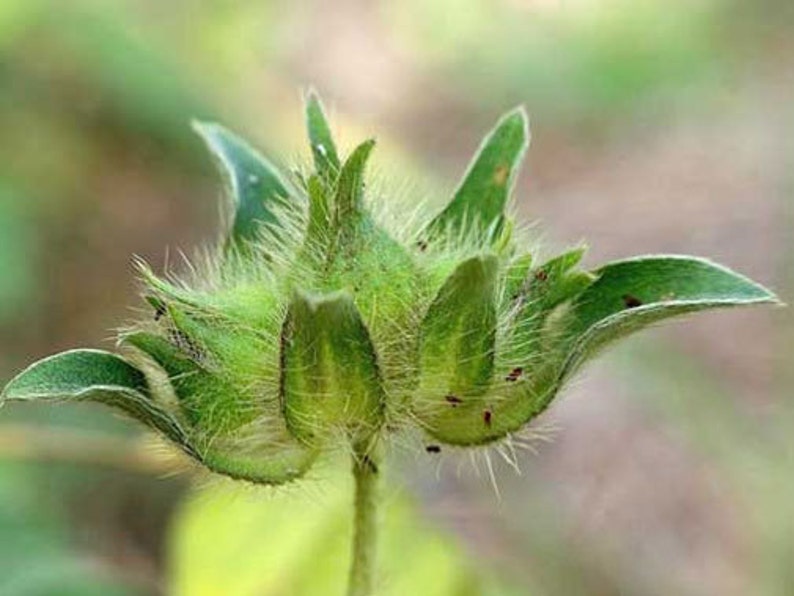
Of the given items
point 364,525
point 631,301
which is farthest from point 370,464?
point 631,301

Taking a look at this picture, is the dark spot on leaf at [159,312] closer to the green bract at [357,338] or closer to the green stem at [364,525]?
the green bract at [357,338]

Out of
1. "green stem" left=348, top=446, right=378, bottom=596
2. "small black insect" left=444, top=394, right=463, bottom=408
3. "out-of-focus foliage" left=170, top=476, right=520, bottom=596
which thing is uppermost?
"small black insect" left=444, top=394, right=463, bottom=408

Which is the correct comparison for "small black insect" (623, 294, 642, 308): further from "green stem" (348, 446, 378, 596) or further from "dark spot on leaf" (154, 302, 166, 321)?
"dark spot on leaf" (154, 302, 166, 321)

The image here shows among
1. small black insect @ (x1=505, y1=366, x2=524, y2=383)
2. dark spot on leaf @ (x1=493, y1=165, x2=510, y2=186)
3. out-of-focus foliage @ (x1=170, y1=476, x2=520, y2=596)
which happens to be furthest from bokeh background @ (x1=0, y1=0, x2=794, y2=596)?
small black insect @ (x1=505, y1=366, x2=524, y2=383)

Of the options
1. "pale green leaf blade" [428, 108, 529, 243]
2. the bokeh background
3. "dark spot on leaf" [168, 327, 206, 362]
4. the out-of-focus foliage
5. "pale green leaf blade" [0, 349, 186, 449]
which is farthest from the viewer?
the bokeh background

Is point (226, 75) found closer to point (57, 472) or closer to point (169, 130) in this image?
point (169, 130)

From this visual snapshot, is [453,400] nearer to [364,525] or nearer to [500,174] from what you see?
[364,525]

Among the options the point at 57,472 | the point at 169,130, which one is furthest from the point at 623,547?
the point at 169,130
